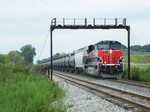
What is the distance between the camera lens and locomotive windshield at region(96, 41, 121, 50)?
33159 millimetres

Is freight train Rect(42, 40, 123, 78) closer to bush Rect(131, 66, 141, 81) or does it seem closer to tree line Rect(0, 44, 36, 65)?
bush Rect(131, 66, 141, 81)

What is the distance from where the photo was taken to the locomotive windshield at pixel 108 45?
3316 centimetres

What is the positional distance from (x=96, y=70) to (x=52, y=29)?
213 inches

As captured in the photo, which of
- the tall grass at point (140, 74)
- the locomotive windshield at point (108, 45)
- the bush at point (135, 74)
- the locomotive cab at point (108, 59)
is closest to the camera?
the tall grass at point (140, 74)

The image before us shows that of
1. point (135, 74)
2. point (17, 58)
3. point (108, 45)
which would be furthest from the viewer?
point (17, 58)

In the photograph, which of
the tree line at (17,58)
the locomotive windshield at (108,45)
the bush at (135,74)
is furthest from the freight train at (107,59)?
the tree line at (17,58)

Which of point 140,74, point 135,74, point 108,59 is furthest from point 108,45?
point 140,74

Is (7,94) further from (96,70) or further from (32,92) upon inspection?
(96,70)

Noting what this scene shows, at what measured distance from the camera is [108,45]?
33.3 meters

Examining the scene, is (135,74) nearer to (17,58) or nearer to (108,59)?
(108,59)

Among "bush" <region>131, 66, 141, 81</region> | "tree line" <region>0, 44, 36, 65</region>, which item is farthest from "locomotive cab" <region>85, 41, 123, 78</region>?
"tree line" <region>0, 44, 36, 65</region>

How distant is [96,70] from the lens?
32875 millimetres

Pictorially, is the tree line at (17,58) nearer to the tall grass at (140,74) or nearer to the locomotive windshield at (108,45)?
the locomotive windshield at (108,45)

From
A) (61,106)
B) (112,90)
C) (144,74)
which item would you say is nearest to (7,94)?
(61,106)
